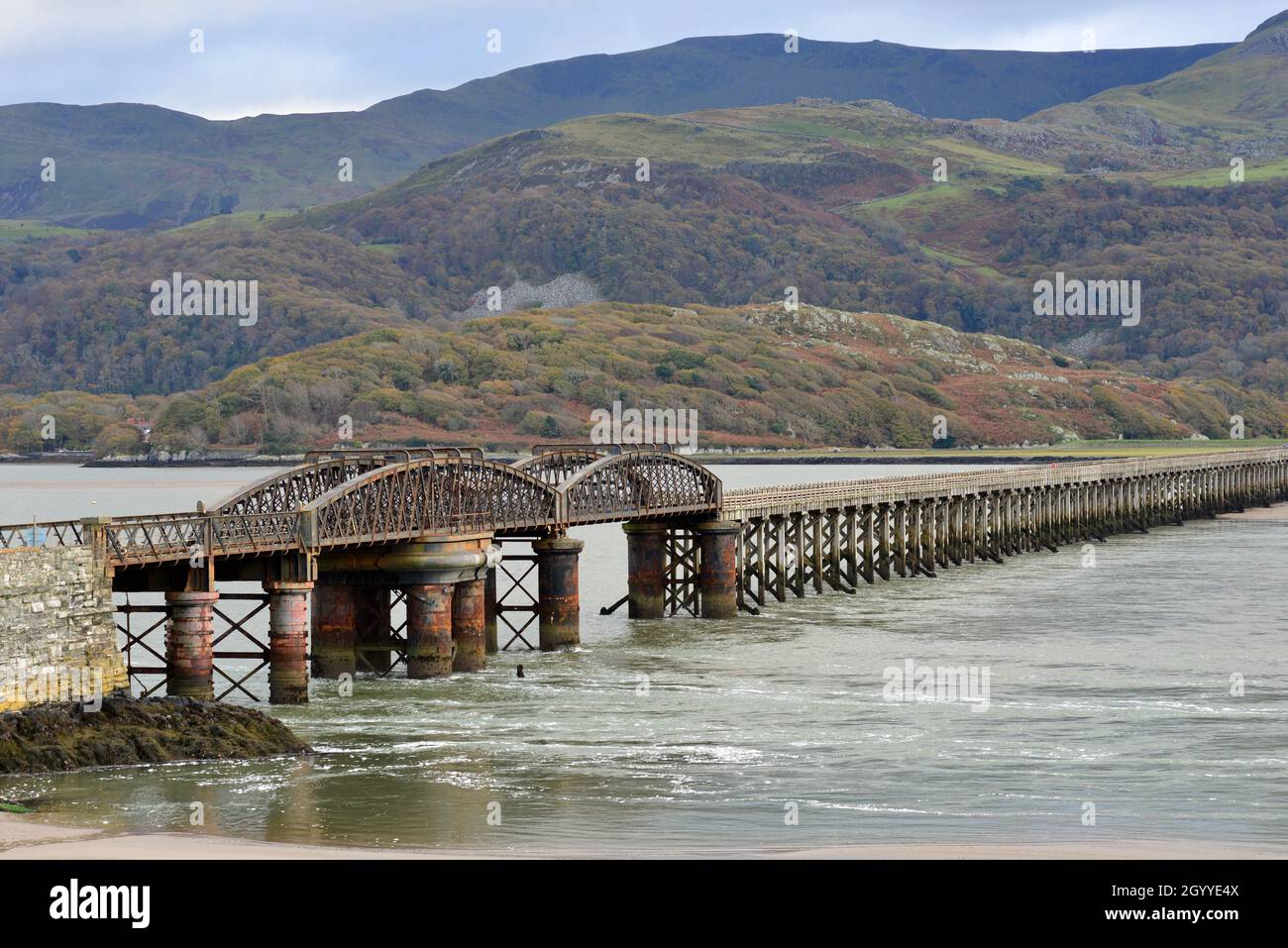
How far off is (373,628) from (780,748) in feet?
43.3

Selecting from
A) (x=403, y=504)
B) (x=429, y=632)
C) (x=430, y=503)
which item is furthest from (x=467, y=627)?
(x=403, y=504)

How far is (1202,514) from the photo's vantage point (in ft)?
415

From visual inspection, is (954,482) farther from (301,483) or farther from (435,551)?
(301,483)

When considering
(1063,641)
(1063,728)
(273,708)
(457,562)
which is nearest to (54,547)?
(273,708)

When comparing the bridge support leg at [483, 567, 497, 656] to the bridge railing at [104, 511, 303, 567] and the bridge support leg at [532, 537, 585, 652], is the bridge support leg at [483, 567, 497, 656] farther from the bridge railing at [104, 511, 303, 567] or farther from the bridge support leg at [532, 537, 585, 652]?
the bridge railing at [104, 511, 303, 567]

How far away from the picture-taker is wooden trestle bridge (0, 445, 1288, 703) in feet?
131

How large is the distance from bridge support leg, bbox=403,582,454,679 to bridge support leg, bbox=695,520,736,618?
16135 mm

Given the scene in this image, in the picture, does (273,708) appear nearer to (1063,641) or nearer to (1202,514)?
(1063,641)

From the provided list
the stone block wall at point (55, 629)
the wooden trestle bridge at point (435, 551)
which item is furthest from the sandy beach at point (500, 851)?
the wooden trestle bridge at point (435, 551)

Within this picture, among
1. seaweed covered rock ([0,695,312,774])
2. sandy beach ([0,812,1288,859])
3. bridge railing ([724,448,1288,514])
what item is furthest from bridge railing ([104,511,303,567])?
bridge railing ([724,448,1288,514])

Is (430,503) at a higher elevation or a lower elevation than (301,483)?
lower

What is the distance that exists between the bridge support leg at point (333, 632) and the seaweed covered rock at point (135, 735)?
9.85 meters

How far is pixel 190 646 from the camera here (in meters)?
39.1

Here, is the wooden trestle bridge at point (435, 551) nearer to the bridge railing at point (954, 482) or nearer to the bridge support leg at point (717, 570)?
the bridge support leg at point (717, 570)
